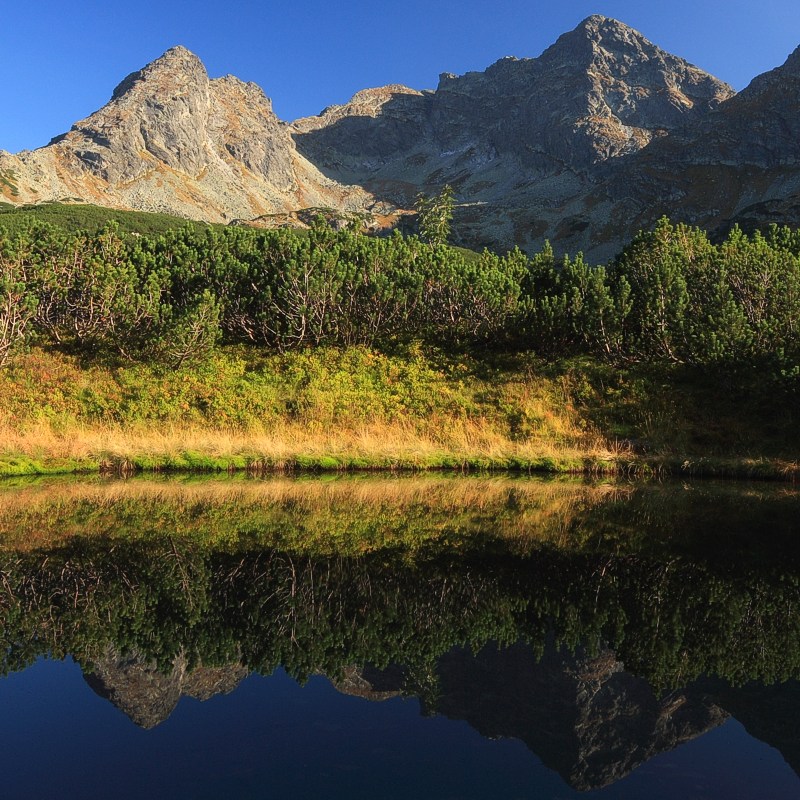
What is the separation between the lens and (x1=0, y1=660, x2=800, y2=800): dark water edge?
570cm

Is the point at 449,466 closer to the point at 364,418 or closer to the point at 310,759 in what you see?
the point at 364,418

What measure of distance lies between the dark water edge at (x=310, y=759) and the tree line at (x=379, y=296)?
3135 cm

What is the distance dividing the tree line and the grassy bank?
184 cm

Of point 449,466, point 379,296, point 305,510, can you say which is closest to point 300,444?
point 449,466

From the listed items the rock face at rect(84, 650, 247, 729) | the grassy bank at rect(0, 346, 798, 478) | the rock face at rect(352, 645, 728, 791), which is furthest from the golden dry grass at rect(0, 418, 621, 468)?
the rock face at rect(352, 645, 728, 791)

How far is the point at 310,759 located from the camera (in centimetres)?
619

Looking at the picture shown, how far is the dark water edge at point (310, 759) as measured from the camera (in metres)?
5.70

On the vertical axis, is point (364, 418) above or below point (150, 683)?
above

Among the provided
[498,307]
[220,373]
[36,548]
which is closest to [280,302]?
[220,373]

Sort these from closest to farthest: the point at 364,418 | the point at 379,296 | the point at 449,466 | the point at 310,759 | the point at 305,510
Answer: the point at 310,759 < the point at 305,510 < the point at 449,466 < the point at 364,418 < the point at 379,296

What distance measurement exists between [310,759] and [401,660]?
85.4 inches

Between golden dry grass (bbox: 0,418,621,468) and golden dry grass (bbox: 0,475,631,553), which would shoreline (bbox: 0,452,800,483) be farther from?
golden dry grass (bbox: 0,475,631,553)

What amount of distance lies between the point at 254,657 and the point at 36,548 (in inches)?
294

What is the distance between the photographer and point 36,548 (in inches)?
524
